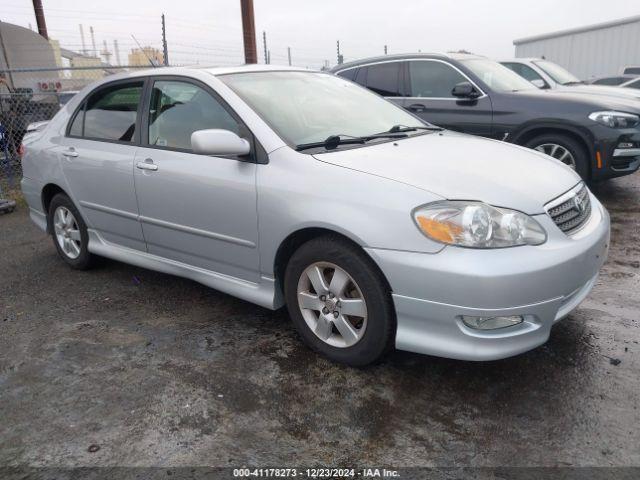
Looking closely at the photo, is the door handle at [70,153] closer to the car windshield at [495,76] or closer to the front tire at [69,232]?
the front tire at [69,232]

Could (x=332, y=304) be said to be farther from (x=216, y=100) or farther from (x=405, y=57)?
(x=405, y=57)

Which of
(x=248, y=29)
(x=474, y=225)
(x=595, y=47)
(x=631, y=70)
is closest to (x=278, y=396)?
(x=474, y=225)

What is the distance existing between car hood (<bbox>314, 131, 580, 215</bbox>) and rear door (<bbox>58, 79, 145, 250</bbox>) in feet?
5.20

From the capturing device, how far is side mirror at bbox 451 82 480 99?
20.4 ft

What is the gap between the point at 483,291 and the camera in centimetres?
237

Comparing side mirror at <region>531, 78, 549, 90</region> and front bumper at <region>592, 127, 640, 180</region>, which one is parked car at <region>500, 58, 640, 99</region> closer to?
side mirror at <region>531, 78, 549, 90</region>

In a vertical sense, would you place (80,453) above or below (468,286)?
below

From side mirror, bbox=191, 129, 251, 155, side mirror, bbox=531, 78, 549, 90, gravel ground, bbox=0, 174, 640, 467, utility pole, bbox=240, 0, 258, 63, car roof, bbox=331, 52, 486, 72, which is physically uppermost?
utility pole, bbox=240, 0, 258, 63

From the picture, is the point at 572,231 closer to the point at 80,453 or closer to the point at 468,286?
the point at 468,286

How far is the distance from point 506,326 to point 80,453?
1.91 metres

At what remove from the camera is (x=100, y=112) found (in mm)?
4211

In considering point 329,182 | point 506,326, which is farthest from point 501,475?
point 329,182

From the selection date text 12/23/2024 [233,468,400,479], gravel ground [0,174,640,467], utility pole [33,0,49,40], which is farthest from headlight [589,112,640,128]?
utility pole [33,0,49,40]

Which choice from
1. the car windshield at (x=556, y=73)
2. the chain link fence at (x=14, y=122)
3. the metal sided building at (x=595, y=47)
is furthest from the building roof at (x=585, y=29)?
the chain link fence at (x=14, y=122)
